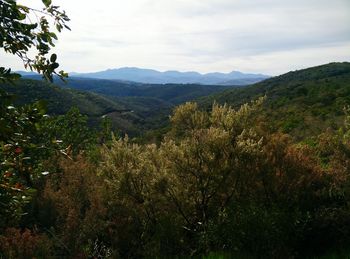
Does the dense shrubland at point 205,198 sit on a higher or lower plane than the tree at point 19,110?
lower

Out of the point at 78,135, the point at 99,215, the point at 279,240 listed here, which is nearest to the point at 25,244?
the point at 99,215

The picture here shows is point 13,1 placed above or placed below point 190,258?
above

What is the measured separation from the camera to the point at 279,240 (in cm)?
938

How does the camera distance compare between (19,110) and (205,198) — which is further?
(205,198)

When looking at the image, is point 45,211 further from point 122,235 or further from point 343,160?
point 343,160

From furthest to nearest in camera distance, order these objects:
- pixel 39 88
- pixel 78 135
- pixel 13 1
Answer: pixel 39 88
pixel 78 135
pixel 13 1

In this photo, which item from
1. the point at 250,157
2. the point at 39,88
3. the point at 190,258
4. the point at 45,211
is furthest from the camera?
the point at 39,88

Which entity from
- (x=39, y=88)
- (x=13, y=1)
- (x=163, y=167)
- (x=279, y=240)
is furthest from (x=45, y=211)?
(x=39, y=88)

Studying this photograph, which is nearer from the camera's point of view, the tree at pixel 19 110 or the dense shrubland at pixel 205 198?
the tree at pixel 19 110

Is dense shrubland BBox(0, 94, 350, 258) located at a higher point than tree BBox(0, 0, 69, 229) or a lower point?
lower

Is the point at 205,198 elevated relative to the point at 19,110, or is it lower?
lower

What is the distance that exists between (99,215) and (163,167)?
254 centimetres

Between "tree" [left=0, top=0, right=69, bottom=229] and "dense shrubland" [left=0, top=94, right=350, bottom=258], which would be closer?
"tree" [left=0, top=0, right=69, bottom=229]

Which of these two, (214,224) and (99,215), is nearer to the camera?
(214,224)
